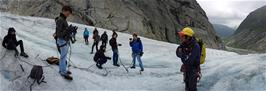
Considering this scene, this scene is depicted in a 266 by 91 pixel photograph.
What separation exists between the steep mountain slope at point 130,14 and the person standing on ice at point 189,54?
5755 cm

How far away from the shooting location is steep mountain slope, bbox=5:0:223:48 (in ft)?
232

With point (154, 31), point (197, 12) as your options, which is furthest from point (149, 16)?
point (197, 12)

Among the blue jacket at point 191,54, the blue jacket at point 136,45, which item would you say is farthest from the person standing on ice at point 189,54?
the blue jacket at point 136,45

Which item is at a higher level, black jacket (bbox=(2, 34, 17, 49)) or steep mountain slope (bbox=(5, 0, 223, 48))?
steep mountain slope (bbox=(5, 0, 223, 48))

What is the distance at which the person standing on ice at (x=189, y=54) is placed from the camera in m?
12.0

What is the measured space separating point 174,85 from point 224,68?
7.36ft

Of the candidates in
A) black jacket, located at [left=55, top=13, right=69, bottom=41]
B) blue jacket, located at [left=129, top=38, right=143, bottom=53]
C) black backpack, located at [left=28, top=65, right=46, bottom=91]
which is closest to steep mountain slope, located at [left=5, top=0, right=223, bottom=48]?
blue jacket, located at [left=129, top=38, right=143, bottom=53]

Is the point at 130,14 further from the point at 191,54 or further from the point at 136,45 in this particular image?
the point at 191,54

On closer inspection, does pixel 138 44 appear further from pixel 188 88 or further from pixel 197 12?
pixel 197 12

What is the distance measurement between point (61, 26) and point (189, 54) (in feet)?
13.3

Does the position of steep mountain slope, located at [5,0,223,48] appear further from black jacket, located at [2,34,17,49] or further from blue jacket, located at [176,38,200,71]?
blue jacket, located at [176,38,200,71]

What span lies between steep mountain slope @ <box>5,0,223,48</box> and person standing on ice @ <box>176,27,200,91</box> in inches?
2266

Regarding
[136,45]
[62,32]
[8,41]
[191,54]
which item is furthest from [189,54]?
[136,45]

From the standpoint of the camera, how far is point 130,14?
75312 mm
